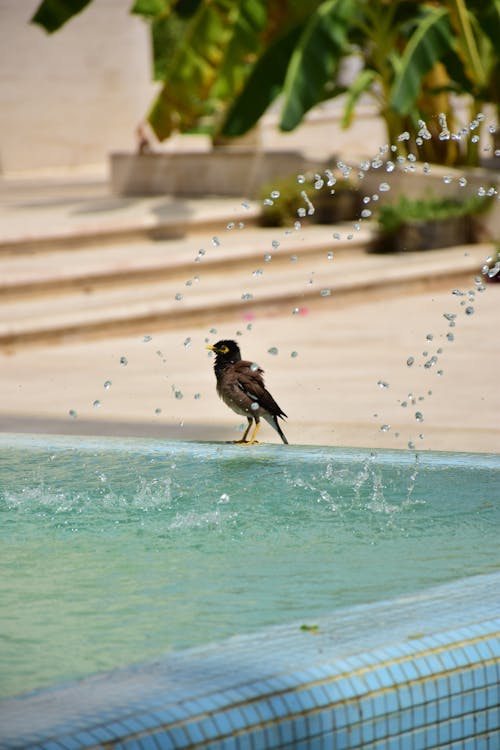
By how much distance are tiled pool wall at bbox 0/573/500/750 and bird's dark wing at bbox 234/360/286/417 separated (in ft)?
8.02

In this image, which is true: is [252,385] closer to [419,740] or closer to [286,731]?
[419,740]

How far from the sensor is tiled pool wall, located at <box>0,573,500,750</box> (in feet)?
11.1

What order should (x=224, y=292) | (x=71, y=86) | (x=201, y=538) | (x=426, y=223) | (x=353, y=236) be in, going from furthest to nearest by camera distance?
(x=71, y=86) → (x=353, y=236) → (x=426, y=223) → (x=224, y=292) → (x=201, y=538)

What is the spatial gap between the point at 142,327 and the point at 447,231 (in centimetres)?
475

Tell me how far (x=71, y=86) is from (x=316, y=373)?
12.7m

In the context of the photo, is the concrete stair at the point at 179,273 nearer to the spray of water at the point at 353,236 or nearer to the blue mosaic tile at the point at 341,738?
the spray of water at the point at 353,236

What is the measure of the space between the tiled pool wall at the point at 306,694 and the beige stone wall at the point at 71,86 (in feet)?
61.8

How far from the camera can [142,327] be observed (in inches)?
514

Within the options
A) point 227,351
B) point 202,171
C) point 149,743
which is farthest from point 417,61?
point 149,743

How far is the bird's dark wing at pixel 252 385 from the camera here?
6590mm

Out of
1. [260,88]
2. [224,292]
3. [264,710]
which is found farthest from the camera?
[260,88]

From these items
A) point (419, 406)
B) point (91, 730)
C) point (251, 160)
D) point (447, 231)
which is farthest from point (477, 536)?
point (251, 160)

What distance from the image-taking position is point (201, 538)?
554 cm

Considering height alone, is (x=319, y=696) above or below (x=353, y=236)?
above
